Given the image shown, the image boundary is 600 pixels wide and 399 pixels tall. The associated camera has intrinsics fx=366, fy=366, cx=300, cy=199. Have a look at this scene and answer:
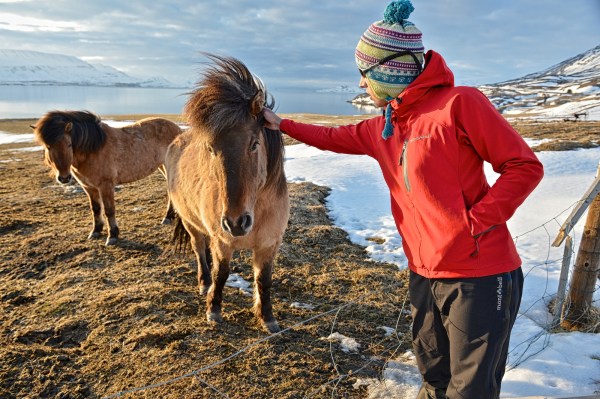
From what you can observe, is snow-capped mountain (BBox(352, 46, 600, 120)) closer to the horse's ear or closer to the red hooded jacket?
the horse's ear

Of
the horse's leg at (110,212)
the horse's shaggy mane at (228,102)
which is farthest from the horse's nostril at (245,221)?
the horse's leg at (110,212)

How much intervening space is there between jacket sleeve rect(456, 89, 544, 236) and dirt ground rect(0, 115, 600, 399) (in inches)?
75.5

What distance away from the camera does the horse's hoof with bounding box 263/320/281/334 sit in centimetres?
366

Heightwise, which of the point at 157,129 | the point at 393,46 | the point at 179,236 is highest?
the point at 393,46

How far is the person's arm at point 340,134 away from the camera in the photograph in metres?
2.31

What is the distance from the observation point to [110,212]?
245 inches

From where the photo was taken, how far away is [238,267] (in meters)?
5.18

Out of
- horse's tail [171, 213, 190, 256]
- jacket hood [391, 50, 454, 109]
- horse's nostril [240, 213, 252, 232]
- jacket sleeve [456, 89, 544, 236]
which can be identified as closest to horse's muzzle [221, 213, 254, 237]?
horse's nostril [240, 213, 252, 232]

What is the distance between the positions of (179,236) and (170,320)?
171 cm

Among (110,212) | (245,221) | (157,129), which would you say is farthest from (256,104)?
(157,129)

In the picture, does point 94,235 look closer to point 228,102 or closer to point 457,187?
point 228,102

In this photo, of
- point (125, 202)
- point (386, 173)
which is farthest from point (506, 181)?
point (125, 202)

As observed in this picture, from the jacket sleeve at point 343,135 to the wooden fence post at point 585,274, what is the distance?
7.60 ft

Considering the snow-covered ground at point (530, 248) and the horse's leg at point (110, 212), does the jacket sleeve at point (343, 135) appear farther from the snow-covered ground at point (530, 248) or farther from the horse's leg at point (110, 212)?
the horse's leg at point (110, 212)
